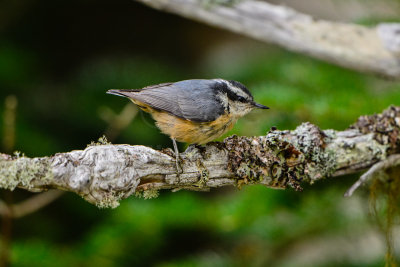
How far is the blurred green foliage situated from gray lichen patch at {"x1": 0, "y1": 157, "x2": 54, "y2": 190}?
125 cm

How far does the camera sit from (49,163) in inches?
61.2

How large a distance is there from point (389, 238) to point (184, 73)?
2302 millimetres

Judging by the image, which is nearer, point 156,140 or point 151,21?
point 156,140

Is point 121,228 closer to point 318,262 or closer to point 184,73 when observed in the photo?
point 318,262

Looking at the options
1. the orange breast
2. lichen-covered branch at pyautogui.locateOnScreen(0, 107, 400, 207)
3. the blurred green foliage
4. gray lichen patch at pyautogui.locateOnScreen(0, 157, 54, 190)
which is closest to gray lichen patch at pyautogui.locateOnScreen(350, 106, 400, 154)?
lichen-covered branch at pyautogui.locateOnScreen(0, 107, 400, 207)

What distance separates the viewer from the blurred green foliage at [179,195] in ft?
8.90

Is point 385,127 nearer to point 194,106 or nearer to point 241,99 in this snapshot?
point 241,99

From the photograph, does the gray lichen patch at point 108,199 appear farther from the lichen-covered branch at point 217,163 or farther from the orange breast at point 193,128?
the orange breast at point 193,128

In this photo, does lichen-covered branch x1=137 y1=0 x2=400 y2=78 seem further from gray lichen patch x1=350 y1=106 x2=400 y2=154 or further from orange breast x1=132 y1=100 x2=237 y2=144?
orange breast x1=132 y1=100 x2=237 y2=144

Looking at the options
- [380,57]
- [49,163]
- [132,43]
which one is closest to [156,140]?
[132,43]

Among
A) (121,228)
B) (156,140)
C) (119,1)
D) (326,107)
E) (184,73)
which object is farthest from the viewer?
(119,1)

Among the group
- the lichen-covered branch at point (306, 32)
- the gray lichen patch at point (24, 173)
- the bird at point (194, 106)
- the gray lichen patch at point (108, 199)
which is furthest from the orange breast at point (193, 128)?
the gray lichen patch at point (24, 173)

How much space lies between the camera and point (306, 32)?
113 inches

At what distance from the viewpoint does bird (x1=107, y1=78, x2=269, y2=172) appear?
2420 mm
